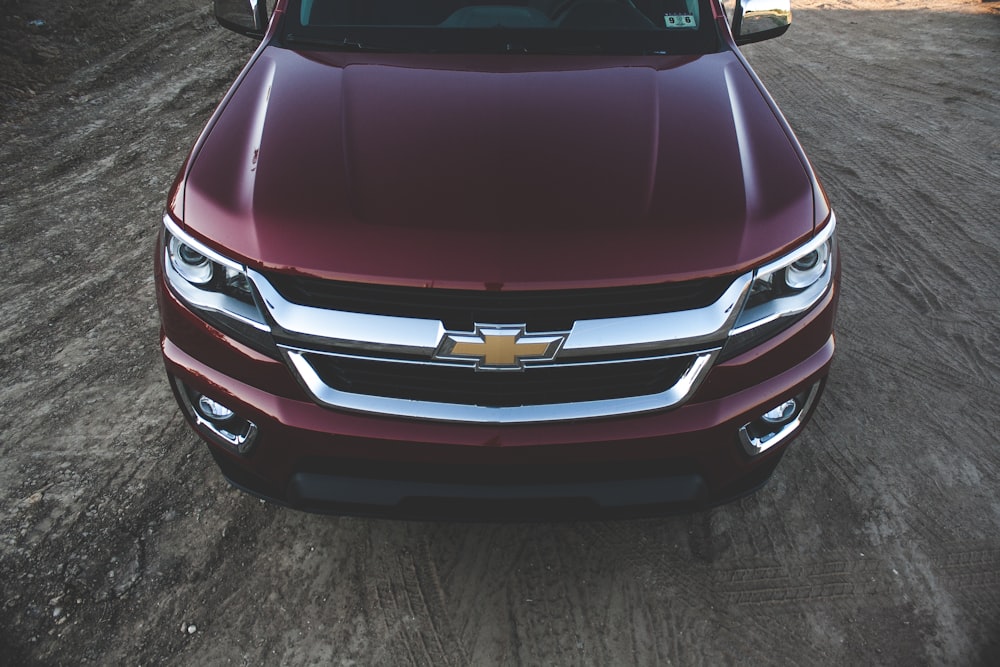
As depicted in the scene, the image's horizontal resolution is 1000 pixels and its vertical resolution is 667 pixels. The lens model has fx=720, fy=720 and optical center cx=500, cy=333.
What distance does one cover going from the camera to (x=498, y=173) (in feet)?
6.16

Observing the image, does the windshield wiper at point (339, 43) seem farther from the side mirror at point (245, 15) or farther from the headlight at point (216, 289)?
the headlight at point (216, 289)

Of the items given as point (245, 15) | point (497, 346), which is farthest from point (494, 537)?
point (245, 15)

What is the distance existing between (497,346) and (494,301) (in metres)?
0.10

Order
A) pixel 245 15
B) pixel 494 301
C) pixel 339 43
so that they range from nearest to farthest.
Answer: pixel 494 301, pixel 339 43, pixel 245 15

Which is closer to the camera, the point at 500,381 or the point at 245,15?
the point at 500,381

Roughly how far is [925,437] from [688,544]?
1.14 meters

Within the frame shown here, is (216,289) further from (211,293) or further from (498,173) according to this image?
(498,173)

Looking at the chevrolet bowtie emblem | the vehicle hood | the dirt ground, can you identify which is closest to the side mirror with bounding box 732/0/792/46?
the vehicle hood

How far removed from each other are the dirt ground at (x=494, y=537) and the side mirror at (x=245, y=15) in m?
1.28

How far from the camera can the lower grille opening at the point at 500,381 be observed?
5.63ft

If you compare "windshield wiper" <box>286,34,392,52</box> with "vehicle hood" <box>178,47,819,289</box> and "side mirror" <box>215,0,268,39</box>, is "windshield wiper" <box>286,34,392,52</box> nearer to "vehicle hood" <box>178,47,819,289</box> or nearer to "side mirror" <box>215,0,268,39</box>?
"vehicle hood" <box>178,47,819,289</box>

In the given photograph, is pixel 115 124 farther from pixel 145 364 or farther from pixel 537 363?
pixel 537 363

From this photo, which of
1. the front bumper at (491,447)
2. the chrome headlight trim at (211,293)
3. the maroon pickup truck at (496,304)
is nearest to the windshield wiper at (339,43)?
the maroon pickup truck at (496,304)

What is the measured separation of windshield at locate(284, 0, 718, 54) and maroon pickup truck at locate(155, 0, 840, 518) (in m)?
0.51
